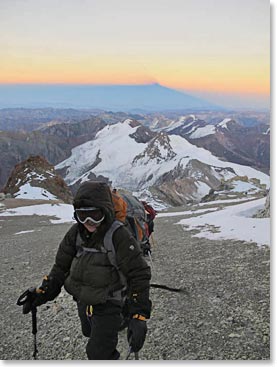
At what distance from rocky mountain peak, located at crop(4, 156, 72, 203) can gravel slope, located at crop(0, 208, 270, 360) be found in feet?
61.7

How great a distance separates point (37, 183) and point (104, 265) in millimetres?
23455

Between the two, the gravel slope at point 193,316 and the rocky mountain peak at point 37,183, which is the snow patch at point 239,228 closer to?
the gravel slope at point 193,316

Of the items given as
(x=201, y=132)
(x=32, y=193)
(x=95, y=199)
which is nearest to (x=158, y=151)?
(x=201, y=132)

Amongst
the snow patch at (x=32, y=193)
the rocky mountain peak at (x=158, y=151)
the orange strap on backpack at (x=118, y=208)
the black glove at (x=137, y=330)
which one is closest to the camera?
the black glove at (x=137, y=330)

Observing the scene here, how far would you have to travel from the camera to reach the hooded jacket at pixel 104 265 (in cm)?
187

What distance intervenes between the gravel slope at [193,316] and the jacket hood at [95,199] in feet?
3.21

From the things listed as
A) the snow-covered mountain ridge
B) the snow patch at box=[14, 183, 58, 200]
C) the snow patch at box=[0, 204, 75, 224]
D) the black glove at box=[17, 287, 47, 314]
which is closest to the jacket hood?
the black glove at box=[17, 287, 47, 314]

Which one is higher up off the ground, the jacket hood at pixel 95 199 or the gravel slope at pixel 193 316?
the jacket hood at pixel 95 199

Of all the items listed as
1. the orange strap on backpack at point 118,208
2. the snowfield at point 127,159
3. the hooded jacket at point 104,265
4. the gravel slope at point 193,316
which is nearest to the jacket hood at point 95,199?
the hooded jacket at point 104,265

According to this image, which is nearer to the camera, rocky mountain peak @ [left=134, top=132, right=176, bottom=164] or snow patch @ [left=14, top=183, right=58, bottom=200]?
snow patch @ [left=14, top=183, right=58, bottom=200]

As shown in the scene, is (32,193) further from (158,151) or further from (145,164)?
(158,151)

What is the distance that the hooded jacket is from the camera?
1.87 meters

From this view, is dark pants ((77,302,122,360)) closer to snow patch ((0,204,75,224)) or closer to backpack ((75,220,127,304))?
backpack ((75,220,127,304))

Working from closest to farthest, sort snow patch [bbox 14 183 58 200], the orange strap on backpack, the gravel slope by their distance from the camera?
the orange strap on backpack → the gravel slope → snow patch [bbox 14 183 58 200]
